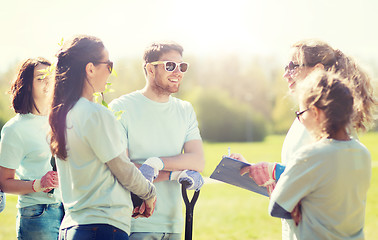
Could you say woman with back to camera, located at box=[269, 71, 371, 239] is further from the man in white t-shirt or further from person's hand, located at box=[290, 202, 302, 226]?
the man in white t-shirt

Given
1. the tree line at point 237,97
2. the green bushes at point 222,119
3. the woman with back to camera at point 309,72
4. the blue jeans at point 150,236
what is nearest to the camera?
the woman with back to camera at point 309,72

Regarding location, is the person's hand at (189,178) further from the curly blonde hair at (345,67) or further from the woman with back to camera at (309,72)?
the curly blonde hair at (345,67)

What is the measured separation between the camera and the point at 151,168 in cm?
284

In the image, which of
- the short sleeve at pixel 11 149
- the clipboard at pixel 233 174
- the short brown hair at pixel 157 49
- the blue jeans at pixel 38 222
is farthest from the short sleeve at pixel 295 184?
the short sleeve at pixel 11 149

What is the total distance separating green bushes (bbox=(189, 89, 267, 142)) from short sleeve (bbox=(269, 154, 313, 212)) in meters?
51.7

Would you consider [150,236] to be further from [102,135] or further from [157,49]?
[157,49]

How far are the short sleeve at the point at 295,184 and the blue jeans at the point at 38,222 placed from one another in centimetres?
167

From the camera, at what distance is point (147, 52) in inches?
130

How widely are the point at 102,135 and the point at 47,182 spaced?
861 mm

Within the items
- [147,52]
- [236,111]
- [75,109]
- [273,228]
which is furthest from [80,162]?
[236,111]

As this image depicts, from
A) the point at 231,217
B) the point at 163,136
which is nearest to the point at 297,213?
the point at 163,136

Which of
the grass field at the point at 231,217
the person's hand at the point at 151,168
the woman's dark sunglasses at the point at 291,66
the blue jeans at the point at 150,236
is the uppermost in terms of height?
the woman's dark sunglasses at the point at 291,66

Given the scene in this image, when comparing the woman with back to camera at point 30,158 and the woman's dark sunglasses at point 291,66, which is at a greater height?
the woman's dark sunglasses at point 291,66

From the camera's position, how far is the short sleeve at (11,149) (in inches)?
116
